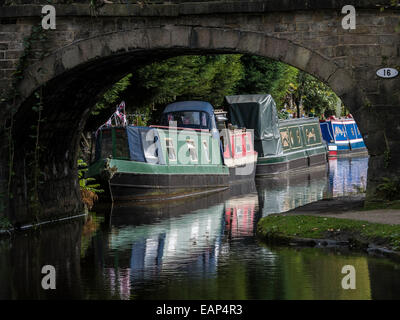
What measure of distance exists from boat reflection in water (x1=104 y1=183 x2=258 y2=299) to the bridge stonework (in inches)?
102

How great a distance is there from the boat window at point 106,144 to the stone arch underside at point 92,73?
418 centimetres

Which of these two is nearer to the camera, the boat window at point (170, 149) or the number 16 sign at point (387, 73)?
the number 16 sign at point (387, 73)

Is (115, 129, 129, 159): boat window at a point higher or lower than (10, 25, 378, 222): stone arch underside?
lower

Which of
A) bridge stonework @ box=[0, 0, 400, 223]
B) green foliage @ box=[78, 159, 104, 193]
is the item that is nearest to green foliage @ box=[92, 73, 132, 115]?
green foliage @ box=[78, 159, 104, 193]

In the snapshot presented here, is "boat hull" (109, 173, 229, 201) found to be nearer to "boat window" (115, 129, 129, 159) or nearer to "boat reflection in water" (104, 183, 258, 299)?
"boat reflection in water" (104, 183, 258, 299)

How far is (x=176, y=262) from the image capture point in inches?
486

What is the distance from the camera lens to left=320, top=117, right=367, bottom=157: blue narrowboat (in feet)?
129

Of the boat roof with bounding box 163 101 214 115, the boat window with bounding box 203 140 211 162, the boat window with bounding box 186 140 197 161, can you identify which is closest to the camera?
the boat window with bounding box 186 140 197 161

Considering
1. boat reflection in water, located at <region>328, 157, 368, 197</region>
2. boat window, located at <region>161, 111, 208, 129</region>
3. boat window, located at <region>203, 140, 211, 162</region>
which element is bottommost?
boat reflection in water, located at <region>328, 157, 368, 197</region>

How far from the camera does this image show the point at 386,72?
13.6 m

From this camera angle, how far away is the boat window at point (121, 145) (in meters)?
21.5

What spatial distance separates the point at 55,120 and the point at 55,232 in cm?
193
